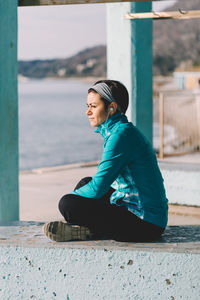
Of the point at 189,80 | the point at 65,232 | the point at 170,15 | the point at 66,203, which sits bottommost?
the point at 65,232

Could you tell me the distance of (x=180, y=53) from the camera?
167375 millimetres

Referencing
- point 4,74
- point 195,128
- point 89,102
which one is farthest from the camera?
point 195,128

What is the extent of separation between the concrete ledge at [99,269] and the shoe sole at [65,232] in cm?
5

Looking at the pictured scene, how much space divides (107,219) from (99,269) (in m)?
0.32

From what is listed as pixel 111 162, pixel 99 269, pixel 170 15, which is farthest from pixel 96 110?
pixel 170 15

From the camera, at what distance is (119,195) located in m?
3.89

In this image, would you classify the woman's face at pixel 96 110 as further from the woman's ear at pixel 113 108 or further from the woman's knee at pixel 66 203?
the woman's knee at pixel 66 203

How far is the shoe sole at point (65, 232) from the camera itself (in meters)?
3.79

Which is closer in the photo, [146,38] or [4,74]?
[4,74]

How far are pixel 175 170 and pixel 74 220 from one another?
3471mm

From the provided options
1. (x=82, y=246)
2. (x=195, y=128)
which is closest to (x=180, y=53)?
(x=195, y=128)

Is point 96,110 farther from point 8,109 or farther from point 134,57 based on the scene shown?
point 134,57

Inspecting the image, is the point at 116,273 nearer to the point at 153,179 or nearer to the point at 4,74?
the point at 153,179

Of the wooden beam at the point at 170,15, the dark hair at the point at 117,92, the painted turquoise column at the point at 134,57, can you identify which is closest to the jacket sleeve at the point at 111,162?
the dark hair at the point at 117,92
